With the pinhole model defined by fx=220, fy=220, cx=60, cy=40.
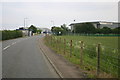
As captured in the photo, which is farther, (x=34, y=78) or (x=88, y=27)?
(x=88, y=27)

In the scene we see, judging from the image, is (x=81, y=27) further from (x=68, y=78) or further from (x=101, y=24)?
(x=68, y=78)

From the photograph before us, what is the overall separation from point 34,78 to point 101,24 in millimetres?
145550

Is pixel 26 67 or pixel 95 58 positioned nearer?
pixel 26 67

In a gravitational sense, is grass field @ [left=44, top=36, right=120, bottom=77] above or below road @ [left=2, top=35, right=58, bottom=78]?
above

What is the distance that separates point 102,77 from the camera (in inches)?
314

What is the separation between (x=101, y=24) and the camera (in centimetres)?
15038

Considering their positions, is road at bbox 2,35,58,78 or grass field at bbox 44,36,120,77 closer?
road at bbox 2,35,58,78

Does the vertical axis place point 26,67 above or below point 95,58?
below

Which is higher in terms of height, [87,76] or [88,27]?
[88,27]

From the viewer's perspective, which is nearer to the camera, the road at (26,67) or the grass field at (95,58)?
the road at (26,67)

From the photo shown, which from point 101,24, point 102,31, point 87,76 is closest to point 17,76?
point 87,76

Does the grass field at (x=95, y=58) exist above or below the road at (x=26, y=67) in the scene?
above

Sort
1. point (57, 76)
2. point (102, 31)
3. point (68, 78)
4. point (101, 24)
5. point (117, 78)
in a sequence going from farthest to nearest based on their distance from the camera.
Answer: point (101, 24) < point (102, 31) < point (57, 76) < point (68, 78) < point (117, 78)

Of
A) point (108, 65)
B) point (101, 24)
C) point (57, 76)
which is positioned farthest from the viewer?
point (101, 24)
